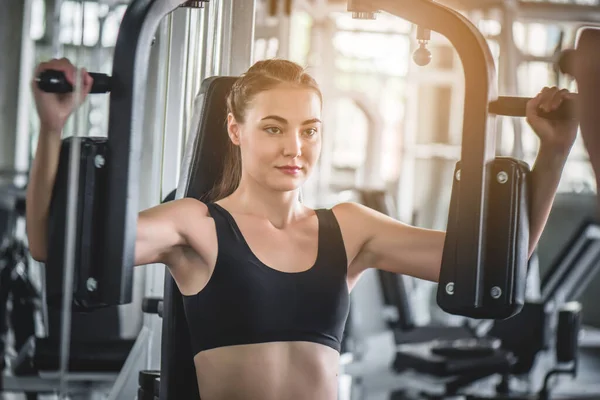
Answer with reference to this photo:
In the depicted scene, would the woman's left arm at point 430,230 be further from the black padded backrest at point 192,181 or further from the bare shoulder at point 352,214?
the black padded backrest at point 192,181

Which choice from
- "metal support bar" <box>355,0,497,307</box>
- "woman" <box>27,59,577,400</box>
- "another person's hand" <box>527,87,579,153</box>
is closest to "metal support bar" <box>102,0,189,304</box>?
"woman" <box>27,59,577,400</box>

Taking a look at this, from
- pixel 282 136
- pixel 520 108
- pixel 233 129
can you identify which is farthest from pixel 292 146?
pixel 520 108

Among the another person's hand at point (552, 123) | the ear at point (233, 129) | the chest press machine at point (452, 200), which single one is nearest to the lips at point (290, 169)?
the ear at point (233, 129)

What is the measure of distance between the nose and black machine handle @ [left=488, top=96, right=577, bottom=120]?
35 centimetres

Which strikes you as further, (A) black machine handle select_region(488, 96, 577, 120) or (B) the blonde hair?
(B) the blonde hair

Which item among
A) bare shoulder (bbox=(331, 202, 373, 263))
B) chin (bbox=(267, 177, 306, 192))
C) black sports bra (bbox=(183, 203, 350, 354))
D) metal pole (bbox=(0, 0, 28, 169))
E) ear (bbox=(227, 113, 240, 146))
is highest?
metal pole (bbox=(0, 0, 28, 169))

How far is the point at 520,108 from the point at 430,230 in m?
0.36

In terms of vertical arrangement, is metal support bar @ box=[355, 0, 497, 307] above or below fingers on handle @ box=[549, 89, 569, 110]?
below

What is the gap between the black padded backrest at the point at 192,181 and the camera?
1508 mm

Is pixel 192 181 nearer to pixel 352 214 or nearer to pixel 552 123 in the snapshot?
pixel 352 214

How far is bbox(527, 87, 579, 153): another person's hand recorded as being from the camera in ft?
4.09

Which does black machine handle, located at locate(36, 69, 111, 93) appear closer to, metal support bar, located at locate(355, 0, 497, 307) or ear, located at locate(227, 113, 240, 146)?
ear, located at locate(227, 113, 240, 146)

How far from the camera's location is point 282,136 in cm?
146

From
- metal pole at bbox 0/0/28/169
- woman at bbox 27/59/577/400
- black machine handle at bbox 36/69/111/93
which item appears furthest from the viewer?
Answer: metal pole at bbox 0/0/28/169
